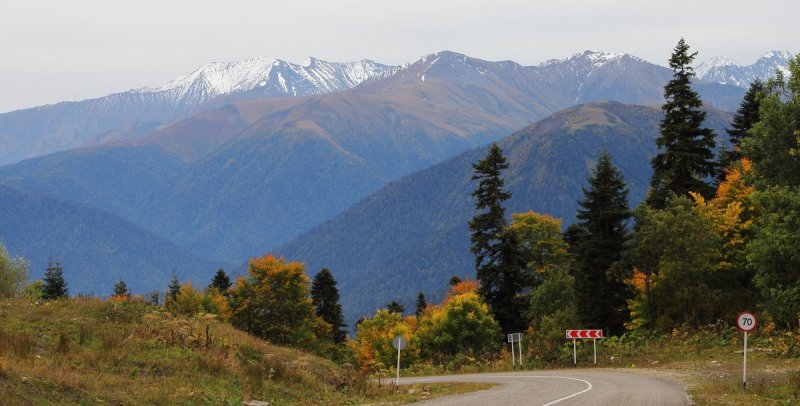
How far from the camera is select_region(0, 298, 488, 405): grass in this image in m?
20.9

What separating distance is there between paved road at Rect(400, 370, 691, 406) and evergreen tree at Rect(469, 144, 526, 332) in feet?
91.8

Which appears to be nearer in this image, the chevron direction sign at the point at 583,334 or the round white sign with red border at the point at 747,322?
the round white sign with red border at the point at 747,322

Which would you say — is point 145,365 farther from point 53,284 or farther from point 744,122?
point 53,284

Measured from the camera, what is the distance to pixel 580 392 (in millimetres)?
27578

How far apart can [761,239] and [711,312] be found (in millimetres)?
13944

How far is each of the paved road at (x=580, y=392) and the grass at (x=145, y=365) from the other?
6.43ft

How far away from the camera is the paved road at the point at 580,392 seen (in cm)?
2469

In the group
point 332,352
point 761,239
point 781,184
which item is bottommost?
point 332,352

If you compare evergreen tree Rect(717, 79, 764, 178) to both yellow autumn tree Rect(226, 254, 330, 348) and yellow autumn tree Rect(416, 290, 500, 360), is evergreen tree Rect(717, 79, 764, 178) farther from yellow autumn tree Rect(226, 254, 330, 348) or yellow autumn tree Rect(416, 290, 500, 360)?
yellow autumn tree Rect(226, 254, 330, 348)

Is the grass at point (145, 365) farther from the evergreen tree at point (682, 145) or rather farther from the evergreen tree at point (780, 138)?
the evergreen tree at point (682, 145)

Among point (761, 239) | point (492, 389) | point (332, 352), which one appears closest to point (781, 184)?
point (761, 239)

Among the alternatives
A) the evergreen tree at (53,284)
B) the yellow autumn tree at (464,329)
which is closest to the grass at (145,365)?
the yellow autumn tree at (464,329)

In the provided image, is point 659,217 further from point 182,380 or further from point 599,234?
point 182,380

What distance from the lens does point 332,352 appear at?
99875mm
